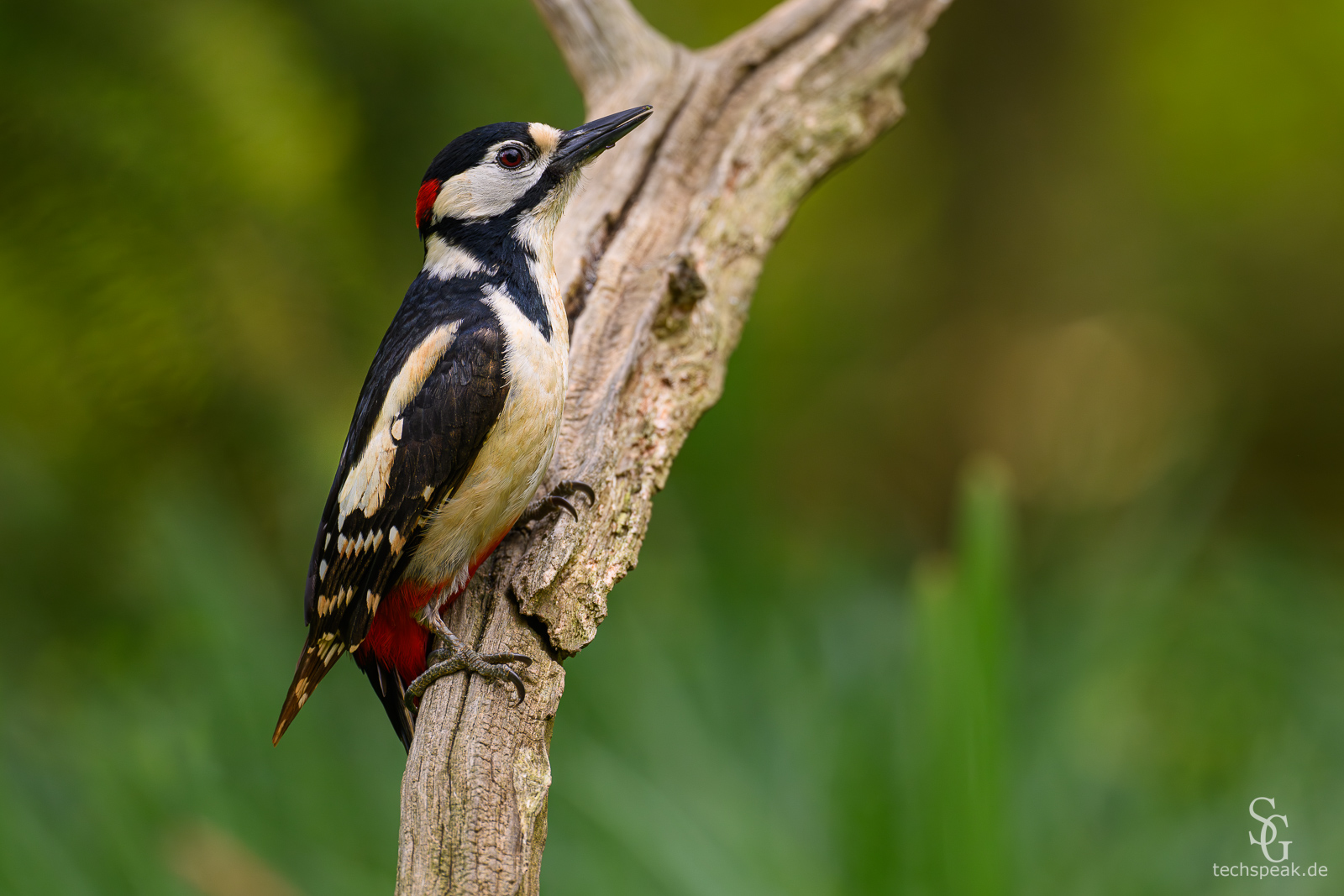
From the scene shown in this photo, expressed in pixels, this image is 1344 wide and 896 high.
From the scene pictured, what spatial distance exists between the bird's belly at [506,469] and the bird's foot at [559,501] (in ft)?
0.22

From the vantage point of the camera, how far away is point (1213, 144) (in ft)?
21.7

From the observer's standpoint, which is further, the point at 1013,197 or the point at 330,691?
the point at 1013,197

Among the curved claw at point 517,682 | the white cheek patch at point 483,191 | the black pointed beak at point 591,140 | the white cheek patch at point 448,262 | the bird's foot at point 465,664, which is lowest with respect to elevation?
the curved claw at point 517,682

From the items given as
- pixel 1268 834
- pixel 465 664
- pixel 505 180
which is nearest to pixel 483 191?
pixel 505 180

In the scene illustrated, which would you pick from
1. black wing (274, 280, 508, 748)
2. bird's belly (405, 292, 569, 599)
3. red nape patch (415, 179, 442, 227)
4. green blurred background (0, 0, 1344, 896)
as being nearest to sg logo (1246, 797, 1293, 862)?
green blurred background (0, 0, 1344, 896)

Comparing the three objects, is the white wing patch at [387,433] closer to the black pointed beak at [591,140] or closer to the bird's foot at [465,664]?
the bird's foot at [465,664]

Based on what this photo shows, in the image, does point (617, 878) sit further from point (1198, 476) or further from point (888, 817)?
point (1198, 476)

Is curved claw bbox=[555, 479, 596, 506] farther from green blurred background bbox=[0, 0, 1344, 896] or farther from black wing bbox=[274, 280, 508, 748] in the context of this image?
green blurred background bbox=[0, 0, 1344, 896]

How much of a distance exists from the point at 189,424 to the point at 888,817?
9.28 feet

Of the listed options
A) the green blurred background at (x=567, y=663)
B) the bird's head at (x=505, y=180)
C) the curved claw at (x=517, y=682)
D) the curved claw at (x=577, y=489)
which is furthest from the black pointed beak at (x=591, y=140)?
the curved claw at (x=517, y=682)

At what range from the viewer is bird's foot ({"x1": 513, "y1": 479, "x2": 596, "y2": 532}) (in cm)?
210

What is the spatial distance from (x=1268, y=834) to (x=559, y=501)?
2054mm

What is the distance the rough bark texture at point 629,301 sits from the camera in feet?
5.32

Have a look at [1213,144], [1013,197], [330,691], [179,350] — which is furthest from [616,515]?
[1213,144]
